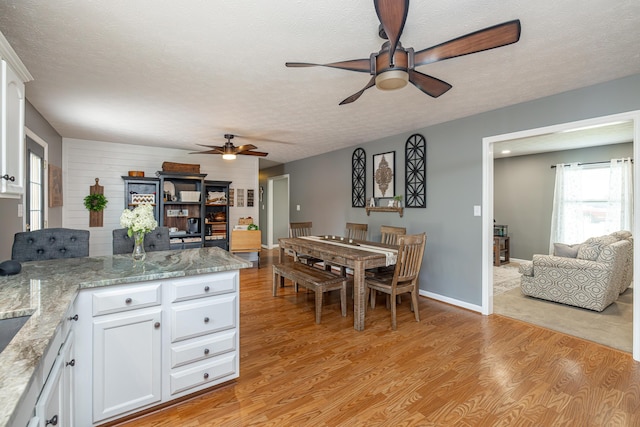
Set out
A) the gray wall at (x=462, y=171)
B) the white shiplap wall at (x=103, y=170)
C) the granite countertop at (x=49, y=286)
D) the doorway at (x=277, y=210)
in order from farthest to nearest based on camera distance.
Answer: the doorway at (x=277, y=210) < the white shiplap wall at (x=103, y=170) < the gray wall at (x=462, y=171) < the granite countertop at (x=49, y=286)

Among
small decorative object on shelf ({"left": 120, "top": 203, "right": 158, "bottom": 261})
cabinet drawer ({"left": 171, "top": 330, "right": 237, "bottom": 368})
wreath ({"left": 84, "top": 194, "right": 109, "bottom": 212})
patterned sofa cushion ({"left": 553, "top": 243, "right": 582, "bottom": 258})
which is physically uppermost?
wreath ({"left": 84, "top": 194, "right": 109, "bottom": 212})

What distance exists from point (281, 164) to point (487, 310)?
19.4ft

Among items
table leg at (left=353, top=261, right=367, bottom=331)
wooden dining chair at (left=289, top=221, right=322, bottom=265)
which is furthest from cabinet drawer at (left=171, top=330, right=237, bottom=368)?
wooden dining chair at (left=289, top=221, right=322, bottom=265)

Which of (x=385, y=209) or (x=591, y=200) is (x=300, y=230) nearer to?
(x=385, y=209)

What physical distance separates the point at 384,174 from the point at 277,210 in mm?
4596

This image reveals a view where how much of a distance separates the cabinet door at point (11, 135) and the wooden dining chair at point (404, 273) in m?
2.87

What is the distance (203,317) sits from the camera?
1.97 meters

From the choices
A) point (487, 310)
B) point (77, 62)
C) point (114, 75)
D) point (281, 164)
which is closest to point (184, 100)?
point (114, 75)

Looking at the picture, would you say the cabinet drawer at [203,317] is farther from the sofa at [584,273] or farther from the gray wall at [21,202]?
the sofa at [584,273]

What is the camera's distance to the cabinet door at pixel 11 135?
1.49 metres

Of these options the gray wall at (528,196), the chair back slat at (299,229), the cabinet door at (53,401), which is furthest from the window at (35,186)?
the gray wall at (528,196)

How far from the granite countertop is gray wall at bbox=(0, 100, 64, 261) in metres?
0.75

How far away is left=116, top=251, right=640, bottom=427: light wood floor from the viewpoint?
73.7 inches

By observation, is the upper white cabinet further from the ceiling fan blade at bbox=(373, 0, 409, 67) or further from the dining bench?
the dining bench
